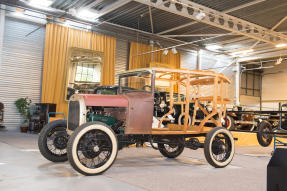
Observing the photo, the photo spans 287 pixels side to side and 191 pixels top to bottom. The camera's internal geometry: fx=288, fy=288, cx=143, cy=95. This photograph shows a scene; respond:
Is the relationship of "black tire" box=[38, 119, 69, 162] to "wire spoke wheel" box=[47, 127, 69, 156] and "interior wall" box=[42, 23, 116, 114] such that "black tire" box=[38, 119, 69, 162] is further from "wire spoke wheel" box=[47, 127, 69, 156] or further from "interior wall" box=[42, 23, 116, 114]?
"interior wall" box=[42, 23, 116, 114]

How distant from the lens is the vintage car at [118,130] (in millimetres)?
4027

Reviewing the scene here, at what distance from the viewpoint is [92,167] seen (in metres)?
3.97

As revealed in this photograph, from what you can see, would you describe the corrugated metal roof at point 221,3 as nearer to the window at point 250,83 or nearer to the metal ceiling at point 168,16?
the metal ceiling at point 168,16

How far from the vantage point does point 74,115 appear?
4.57m

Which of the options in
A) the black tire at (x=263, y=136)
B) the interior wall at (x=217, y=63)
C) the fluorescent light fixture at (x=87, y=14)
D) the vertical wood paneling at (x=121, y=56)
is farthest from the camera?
the interior wall at (x=217, y=63)

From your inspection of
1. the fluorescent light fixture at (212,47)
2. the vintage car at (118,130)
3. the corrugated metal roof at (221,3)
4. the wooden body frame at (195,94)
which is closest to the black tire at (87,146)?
the vintage car at (118,130)

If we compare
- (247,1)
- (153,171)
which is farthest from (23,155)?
(247,1)

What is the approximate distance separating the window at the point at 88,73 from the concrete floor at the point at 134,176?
293 inches

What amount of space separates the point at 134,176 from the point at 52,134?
5.83 feet

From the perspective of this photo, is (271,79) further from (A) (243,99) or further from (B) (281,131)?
(B) (281,131)

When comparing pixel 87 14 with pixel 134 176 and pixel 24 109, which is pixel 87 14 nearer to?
pixel 24 109

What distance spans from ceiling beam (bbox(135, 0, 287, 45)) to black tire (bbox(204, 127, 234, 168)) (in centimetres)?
615

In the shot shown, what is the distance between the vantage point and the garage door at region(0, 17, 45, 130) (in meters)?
11.9

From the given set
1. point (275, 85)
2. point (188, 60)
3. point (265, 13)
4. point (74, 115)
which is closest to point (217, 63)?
point (188, 60)
